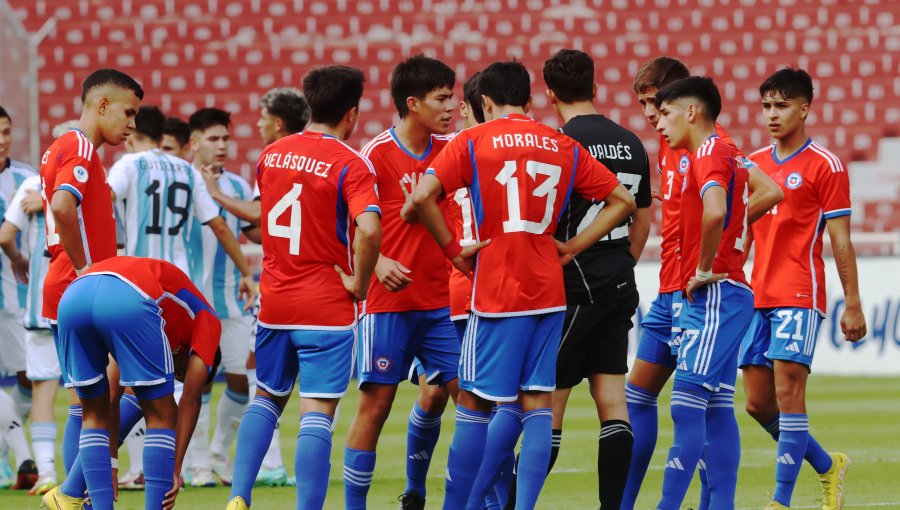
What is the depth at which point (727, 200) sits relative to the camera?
591 cm

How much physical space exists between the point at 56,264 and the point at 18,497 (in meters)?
1.82

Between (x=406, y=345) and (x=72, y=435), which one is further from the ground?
(x=406, y=345)

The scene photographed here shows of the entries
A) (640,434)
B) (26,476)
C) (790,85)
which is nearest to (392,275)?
(640,434)

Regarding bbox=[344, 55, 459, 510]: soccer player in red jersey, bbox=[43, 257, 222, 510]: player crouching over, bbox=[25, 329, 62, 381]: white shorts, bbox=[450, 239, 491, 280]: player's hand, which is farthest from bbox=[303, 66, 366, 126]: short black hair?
bbox=[25, 329, 62, 381]: white shorts

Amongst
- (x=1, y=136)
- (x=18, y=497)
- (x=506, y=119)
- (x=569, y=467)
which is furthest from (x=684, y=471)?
(x=1, y=136)

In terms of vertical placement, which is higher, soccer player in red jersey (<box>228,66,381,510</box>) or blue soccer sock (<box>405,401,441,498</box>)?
soccer player in red jersey (<box>228,66,381,510</box>)

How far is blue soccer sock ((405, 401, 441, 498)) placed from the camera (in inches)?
252

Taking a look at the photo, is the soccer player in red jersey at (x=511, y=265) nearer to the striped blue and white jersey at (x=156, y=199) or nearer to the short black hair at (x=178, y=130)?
the striped blue and white jersey at (x=156, y=199)

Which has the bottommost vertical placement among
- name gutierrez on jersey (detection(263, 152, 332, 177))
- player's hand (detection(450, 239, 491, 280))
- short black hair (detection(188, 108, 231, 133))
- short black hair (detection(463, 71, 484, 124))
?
player's hand (detection(450, 239, 491, 280))

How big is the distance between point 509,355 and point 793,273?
1.90 meters

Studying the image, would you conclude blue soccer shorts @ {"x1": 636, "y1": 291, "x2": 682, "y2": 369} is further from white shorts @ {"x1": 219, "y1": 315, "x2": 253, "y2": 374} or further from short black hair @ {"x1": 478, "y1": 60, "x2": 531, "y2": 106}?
white shorts @ {"x1": 219, "y1": 315, "x2": 253, "y2": 374}

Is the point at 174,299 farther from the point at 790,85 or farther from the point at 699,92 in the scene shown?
the point at 790,85

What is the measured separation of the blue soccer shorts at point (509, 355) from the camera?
217 inches

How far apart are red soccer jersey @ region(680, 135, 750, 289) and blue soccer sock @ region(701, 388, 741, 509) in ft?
1.82
